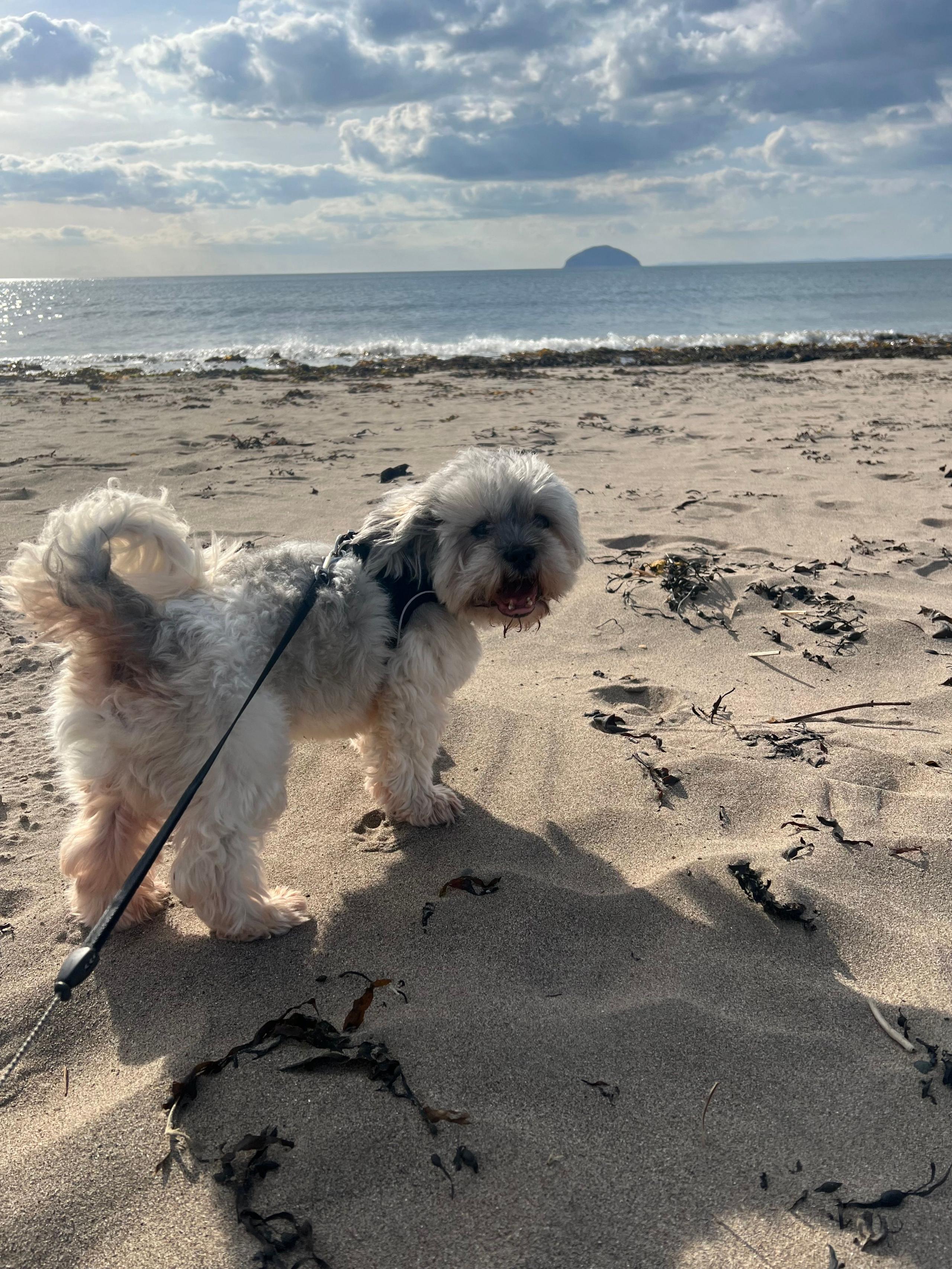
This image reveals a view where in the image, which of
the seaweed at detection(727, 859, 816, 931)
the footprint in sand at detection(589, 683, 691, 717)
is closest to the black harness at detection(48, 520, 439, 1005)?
the footprint in sand at detection(589, 683, 691, 717)

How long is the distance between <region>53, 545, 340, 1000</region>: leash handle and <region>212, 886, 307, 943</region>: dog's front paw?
0.51m

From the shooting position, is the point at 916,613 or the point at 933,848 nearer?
the point at 933,848

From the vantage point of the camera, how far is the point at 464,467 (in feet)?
12.8

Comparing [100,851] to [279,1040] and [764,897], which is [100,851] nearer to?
[279,1040]

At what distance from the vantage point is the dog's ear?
3.82 m

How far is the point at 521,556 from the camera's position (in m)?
3.75

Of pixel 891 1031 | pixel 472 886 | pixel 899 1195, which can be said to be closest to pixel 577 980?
pixel 472 886

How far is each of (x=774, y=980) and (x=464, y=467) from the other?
2462 mm

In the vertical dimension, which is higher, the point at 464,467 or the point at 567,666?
the point at 464,467

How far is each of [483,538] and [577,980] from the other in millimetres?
1893

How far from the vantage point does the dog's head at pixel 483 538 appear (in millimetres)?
3760

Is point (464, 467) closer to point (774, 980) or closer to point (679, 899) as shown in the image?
point (679, 899)

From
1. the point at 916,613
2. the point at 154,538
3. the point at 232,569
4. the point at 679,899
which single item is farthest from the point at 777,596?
the point at 154,538

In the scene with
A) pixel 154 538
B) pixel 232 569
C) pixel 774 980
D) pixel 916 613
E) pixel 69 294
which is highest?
pixel 69 294
